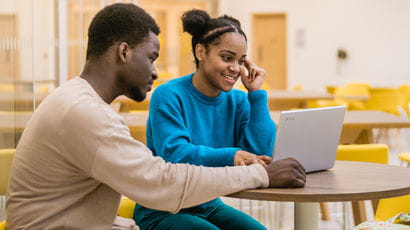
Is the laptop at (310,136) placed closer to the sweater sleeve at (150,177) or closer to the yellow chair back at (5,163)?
the sweater sleeve at (150,177)

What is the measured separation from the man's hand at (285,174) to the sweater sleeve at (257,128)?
557 millimetres

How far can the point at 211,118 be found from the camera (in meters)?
2.37

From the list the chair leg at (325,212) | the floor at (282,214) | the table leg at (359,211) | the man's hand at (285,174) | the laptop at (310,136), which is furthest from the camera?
the chair leg at (325,212)

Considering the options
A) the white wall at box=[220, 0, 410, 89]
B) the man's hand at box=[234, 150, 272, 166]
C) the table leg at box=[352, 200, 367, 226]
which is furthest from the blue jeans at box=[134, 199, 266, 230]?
the white wall at box=[220, 0, 410, 89]

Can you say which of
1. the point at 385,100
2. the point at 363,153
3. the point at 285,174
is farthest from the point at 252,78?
the point at 385,100

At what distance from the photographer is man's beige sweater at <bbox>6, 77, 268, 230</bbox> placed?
1.56m

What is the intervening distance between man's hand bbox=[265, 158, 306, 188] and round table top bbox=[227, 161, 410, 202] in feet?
0.06

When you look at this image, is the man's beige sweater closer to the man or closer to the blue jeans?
the man

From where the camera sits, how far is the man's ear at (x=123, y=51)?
171 centimetres

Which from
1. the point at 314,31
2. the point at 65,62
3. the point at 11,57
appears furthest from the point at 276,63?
the point at 11,57

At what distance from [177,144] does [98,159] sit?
0.60 meters

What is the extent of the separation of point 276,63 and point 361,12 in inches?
101

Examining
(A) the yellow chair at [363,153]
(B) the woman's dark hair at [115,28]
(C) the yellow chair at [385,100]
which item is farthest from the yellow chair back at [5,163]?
(C) the yellow chair at [385,100]

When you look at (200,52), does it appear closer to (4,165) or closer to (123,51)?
(123,51)
